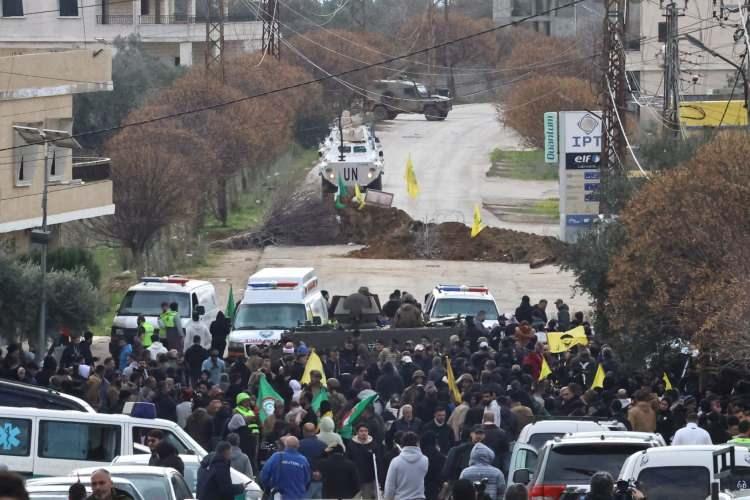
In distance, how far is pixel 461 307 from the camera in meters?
31.7

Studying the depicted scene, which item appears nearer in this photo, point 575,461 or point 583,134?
point 575,461

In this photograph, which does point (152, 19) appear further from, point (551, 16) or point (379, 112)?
point (551, 16)

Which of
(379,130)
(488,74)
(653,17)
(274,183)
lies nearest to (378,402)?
(274,183)

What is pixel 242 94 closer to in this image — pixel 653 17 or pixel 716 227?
pixel 653 17

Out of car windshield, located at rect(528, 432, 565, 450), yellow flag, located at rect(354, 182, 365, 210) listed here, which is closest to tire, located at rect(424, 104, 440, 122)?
yellow flag, located at rect(354, 182, 365, 210)

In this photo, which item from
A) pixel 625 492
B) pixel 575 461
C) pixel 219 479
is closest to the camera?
pixel 625 492

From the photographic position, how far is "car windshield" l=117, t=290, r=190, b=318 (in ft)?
102

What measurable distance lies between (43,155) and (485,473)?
2451cm

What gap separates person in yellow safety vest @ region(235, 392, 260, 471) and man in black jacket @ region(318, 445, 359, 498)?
242 cm

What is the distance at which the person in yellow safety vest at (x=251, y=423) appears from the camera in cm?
1845

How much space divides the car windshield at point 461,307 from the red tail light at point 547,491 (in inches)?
678

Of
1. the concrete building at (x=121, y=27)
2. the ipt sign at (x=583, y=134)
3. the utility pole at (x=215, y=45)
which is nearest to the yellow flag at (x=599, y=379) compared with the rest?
the ipt sign at (x=583, y=134)

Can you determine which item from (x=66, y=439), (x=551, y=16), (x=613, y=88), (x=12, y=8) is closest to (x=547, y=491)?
(x=66, y=439)

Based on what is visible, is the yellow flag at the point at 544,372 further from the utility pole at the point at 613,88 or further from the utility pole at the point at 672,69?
the utility pole at the point at 672,69
